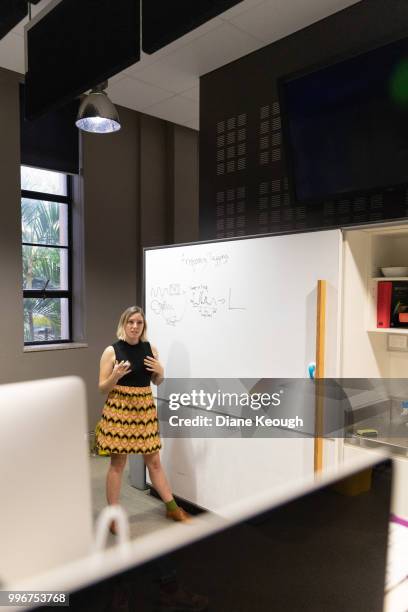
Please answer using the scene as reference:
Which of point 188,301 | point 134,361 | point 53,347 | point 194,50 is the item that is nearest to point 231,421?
point 134,361

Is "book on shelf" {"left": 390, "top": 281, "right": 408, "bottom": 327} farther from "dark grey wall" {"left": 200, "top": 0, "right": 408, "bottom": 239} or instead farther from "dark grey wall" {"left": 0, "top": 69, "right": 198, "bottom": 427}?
"dark grey wall" {"left": 0, "top": 69, "right": 198, "bottom": 427}

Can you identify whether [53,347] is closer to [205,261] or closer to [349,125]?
[205,261]

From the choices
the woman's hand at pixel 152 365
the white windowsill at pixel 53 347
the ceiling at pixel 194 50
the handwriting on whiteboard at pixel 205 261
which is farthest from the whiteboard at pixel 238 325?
the ceiling at pixel 194 50

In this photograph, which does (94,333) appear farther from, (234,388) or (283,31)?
(283,31)

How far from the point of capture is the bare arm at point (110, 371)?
2820 millimetres

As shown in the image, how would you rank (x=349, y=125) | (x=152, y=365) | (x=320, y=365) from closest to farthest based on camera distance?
(x=320, y=365) < (x=349, y=125) < (x=152, y=365)

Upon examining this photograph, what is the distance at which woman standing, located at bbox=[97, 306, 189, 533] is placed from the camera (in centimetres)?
286

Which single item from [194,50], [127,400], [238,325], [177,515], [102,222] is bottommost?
[177,515]

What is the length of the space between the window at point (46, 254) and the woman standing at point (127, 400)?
5.20ft

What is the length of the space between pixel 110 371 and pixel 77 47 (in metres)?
1.71

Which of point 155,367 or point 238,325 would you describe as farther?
point 155,367

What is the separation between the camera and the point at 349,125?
251 cm

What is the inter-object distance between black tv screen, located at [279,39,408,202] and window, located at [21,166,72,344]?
2.36 m

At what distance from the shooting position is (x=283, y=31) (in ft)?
9.81
